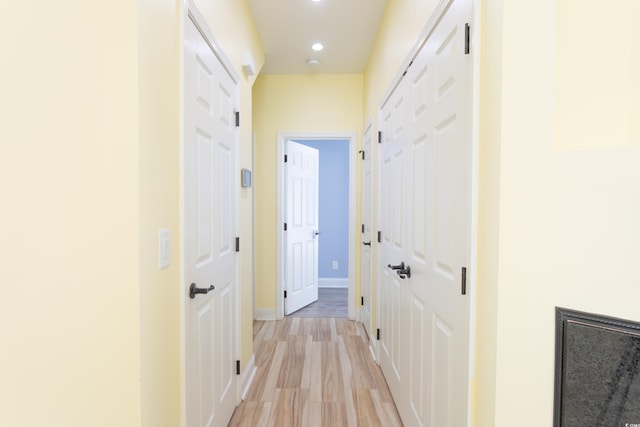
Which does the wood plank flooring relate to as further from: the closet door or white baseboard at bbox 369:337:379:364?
the closet door

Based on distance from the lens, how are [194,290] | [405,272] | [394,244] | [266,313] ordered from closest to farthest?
[194,290] < [405,272] < [394,244] < [266,313]

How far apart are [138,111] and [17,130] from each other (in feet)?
0.93

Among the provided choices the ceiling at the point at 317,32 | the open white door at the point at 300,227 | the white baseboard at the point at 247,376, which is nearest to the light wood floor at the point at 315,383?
the white baseboard at the point at 247,376

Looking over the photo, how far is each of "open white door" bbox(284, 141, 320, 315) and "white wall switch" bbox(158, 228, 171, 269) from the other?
2526 millimetres

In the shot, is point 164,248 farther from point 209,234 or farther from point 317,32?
point 317,32

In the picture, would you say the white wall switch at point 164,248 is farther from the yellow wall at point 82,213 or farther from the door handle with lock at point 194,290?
the door handle with lock at point 194,290

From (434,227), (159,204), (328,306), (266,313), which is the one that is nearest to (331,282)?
(328,306)

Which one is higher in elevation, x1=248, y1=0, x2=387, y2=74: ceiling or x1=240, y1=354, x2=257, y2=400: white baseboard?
x1=248, y1=0, x2=387, y2=74: ceiling

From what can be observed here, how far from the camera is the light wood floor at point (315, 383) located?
1.93 meters

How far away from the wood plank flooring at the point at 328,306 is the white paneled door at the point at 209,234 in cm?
195

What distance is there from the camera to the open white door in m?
3.72

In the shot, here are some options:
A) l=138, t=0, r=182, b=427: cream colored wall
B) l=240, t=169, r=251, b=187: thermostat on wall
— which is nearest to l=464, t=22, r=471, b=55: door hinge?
l=138, t=0, r=182, b=427: cream colored wall

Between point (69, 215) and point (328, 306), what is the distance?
368 centimetres

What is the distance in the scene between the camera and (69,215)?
83cm
